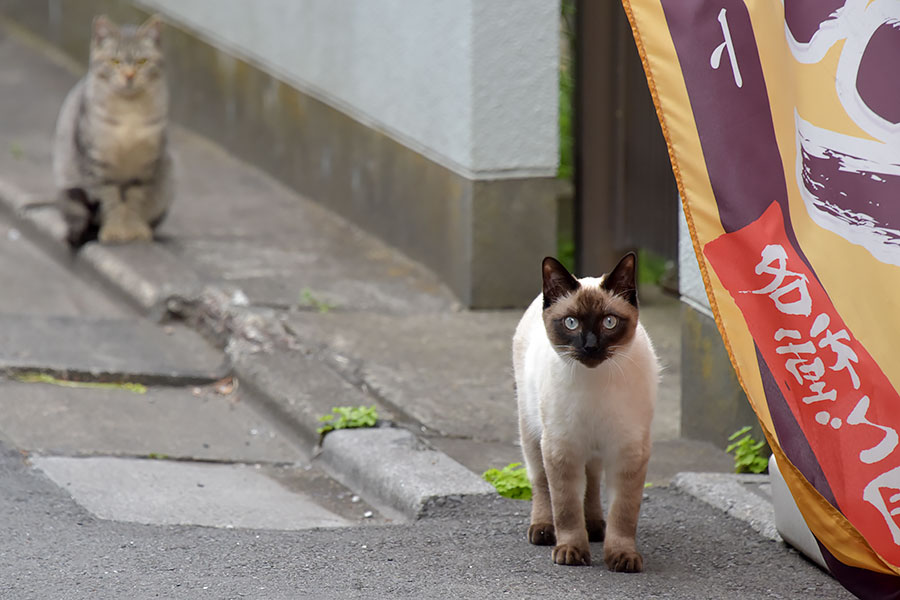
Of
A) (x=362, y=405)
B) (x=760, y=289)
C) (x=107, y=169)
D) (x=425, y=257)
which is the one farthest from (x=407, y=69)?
(x=760, y=289)

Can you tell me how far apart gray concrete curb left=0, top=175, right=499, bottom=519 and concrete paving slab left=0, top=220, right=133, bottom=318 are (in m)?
0.09

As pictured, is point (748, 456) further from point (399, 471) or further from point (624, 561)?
point (399, 471)

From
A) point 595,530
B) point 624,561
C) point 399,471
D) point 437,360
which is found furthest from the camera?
point 437,360

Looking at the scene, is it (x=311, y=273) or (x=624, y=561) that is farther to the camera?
(x=311, y=273)

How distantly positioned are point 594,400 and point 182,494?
5.98 ft

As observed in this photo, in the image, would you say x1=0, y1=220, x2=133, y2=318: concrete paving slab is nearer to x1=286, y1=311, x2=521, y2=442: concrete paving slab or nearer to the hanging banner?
x1=286, y1=311, x2=521, y2=442: concrete paving slab

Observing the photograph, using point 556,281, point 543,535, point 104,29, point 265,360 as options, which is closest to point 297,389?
point 265,360

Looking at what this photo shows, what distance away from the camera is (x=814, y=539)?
3836mm

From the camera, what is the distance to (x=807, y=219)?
3.58 m

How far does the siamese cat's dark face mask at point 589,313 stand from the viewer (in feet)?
12.3

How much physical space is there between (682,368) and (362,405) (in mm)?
1418

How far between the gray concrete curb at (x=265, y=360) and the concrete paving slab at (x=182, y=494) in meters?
0.25

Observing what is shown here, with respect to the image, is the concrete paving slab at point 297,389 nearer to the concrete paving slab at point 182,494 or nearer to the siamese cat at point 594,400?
the concrete paving slab at point 182,494

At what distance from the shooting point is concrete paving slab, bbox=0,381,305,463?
17.6 ft
